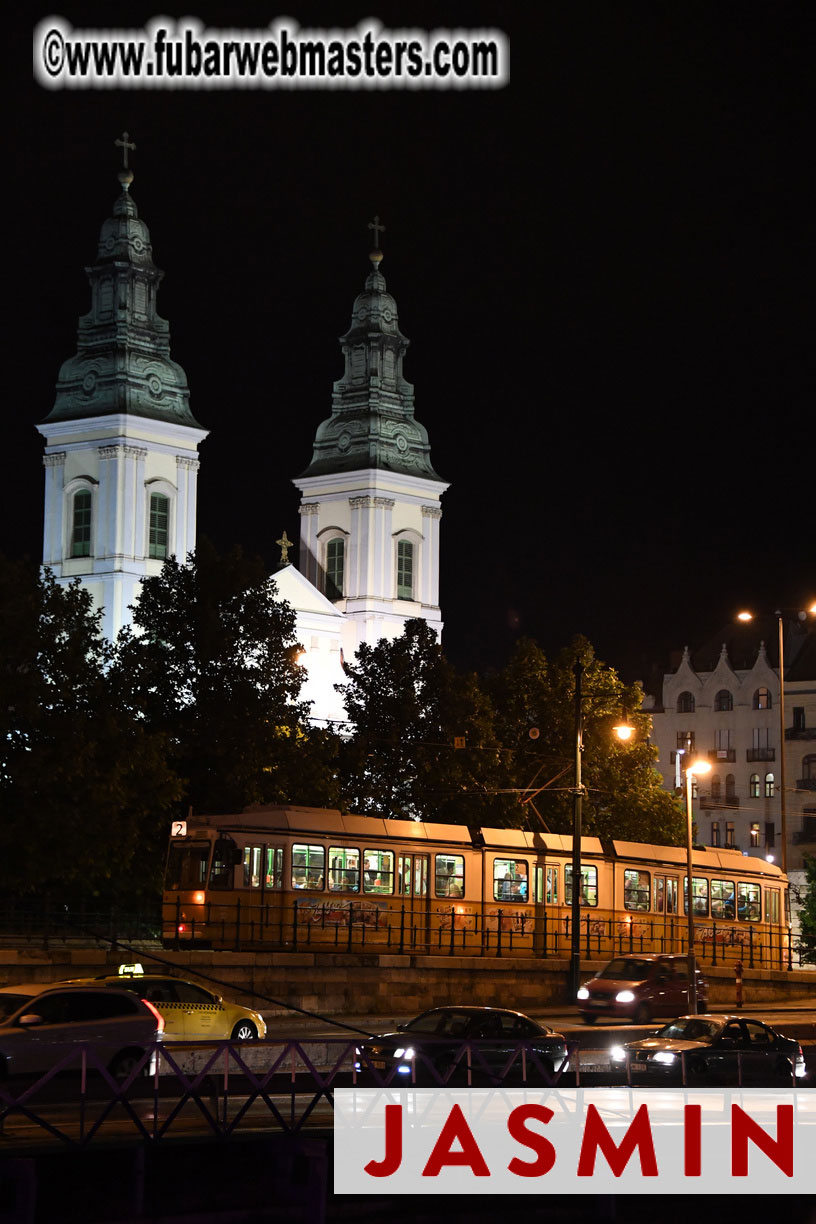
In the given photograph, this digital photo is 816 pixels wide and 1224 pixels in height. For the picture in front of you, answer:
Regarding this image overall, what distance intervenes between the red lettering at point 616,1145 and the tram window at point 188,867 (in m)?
25.7

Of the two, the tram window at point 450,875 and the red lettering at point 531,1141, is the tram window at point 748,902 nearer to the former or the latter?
the tram window at point 450,875

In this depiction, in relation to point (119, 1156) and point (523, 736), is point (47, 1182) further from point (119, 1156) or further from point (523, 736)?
point (523, 736)

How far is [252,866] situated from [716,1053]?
19504 millimetres

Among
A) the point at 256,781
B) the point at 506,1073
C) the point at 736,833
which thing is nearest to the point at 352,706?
the point at 256,781

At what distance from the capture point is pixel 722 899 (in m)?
57.2

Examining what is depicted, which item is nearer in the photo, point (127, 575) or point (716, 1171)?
point (716, 1171)

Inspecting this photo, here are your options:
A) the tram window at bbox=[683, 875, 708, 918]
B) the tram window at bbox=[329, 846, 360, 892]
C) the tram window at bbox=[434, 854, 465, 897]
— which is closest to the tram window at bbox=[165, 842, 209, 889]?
the tram window at bbox=[329, 846, 360, 892]

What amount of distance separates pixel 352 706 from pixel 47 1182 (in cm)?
5357

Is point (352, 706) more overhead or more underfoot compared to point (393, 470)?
more underfoot

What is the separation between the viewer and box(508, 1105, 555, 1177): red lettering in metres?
19.1

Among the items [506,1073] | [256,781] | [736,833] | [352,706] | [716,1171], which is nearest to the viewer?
[716,1171]

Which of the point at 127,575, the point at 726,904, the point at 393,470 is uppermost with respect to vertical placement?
the point at 393,470

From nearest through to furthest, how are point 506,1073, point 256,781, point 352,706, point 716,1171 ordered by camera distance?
1. point 716,1171
2. point 506,1073
3. point 256,781
4. point 352,706

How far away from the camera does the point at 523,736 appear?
7212 centimetres
